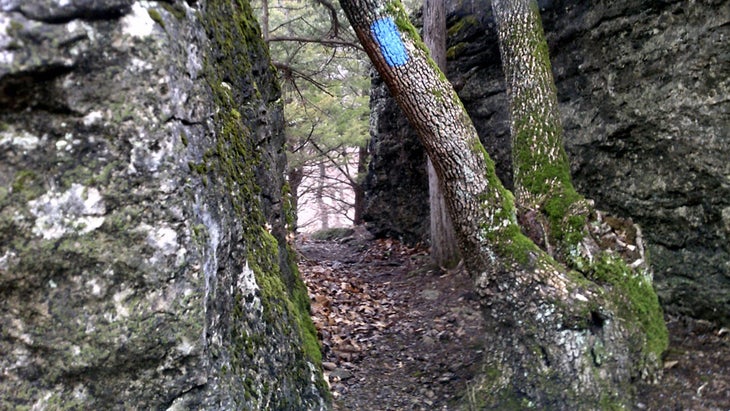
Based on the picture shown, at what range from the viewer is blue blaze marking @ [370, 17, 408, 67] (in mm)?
3604

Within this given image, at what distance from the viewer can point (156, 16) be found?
1944 millimetres

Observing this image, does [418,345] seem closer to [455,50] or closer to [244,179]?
[244,179]

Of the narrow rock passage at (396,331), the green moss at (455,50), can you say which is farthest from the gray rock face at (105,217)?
the green moss at (455,50)

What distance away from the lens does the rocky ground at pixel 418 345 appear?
3615 mm

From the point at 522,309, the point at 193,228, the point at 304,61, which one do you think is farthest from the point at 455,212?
the point at 304,61

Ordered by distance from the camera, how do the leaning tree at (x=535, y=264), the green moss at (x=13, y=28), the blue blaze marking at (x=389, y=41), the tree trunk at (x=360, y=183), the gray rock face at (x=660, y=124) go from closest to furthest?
1. the green moss at (x=13, y=28)
2. the leaning tree at (x=535, y=264)
3. the blue blaze marking at (x=389, y=41)
4. the gray rock face at (x=660, y=124)
5. the tree trunk at (x=360, y=183)

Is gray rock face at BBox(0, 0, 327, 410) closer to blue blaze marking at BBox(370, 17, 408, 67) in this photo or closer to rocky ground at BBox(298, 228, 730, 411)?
blue blaze marking at BBox(370, 17, 408, 67)

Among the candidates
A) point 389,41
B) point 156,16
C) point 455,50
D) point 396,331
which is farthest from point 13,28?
point 455,50

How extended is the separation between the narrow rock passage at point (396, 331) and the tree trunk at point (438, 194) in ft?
0.87

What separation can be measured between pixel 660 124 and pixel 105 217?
4.91 meters

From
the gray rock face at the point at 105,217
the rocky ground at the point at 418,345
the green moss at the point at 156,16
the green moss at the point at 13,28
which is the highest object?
the green moss at the point at 156,16

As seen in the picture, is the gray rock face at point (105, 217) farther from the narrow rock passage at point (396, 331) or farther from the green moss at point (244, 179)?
the narrow rock passage at point (396, 331)

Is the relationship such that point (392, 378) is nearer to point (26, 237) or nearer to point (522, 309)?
point (522, 309)

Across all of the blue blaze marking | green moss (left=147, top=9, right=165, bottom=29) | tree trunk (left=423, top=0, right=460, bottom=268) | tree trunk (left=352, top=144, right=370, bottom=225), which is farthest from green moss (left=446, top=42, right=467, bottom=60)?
green moss (left=147, top=9, right=165, bottom=29)
